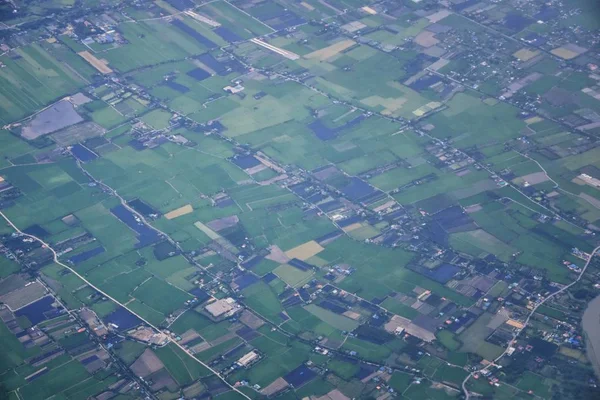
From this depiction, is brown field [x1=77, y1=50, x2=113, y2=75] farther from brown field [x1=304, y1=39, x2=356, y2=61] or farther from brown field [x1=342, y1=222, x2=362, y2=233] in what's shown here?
brown field [x1=342, y1=222, x2=362, y2=233]

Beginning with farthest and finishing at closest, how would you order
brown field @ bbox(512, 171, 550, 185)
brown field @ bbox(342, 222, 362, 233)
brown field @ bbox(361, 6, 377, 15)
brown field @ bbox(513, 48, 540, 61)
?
brown field @ bbox(361, 6, 377, 15), brown field @ bbox(513, 48, 540, 61), brown field @ bbox(512, 171, 550, 185), brown field @ bbox(342, 222, 362, 233)

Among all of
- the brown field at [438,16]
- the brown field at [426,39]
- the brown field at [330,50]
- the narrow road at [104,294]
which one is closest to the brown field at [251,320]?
the narrow road at [104,294]

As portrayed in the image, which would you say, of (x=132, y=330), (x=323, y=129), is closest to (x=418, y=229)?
(x=323, y=129)

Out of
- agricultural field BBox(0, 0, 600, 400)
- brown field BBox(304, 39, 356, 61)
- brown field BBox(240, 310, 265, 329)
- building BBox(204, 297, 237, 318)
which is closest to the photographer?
agricultural field BBox(0, 0, 600, 400)

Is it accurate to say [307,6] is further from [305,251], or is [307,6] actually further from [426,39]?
[305,251]

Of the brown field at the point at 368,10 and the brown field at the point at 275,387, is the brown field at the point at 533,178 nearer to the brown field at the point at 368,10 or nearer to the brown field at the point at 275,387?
the brown field at the point at 275,387

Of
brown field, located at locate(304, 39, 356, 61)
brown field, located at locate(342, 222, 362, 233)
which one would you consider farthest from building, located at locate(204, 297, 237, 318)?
brown field, located at locate(304, 39, 356, 61)

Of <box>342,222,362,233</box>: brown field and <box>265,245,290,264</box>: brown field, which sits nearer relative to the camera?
<box>265,245,290,264</box>: brown field

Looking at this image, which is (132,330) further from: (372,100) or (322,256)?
(372,100)
